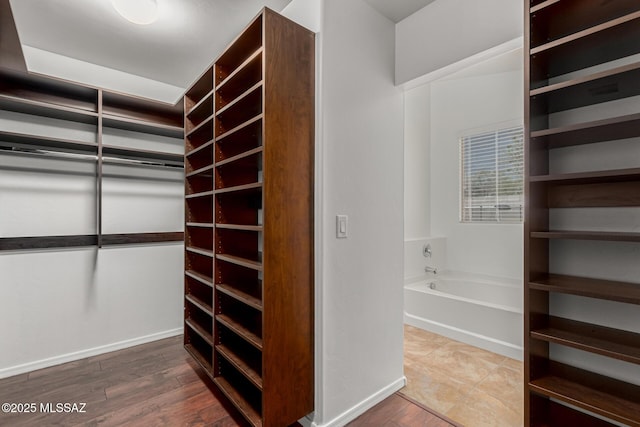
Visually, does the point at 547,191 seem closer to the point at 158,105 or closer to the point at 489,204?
the point at 489,204

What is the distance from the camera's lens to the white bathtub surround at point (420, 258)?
12.1ft

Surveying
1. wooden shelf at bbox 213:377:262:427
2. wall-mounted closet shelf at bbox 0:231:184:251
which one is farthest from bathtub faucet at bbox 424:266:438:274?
wall-mounted closet shelf at bbox 0:231:184:251

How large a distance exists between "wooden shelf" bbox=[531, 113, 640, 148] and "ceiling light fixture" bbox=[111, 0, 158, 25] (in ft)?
6.90

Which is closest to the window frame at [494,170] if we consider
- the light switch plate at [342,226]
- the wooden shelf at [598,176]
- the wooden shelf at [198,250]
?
the wooden shelf at [598,176]

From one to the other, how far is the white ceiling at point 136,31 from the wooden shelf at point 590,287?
2.11 m

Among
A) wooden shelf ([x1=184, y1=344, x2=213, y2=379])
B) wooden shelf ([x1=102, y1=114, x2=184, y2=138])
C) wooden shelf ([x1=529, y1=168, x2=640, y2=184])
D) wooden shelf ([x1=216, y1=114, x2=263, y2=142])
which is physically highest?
wooden shelf ([x1=102, y1=114, x2=184, y2=138])

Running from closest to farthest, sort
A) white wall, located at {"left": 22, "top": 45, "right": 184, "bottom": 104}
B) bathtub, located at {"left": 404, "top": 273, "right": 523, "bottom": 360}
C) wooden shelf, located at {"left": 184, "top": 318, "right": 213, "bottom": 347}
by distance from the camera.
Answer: wooden shelf, located at {"left": 184, "top": 318, "right": 213, "bottom": 347}, white wall, located at {"left": 22, "top": 45, "right": 184, "bottom": 104}, bathtub, located at {"left": 404, "top": 273, "right": 523, "bottom": 360}

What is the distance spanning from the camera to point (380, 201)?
196 cm

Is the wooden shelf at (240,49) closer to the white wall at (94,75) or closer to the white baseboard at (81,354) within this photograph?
the white wall at (94,75)

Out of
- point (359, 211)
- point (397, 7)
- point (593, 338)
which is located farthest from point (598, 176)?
point (397, 7)

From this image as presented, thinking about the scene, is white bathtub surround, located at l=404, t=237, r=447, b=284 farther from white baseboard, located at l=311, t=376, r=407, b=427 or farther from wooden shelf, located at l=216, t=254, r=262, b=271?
wooden shelf, located at l=216, t=254, r=262, b=271

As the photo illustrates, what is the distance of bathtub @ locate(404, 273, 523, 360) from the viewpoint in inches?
102

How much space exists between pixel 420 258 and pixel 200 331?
8.72ft

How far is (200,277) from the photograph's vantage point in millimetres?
2260
